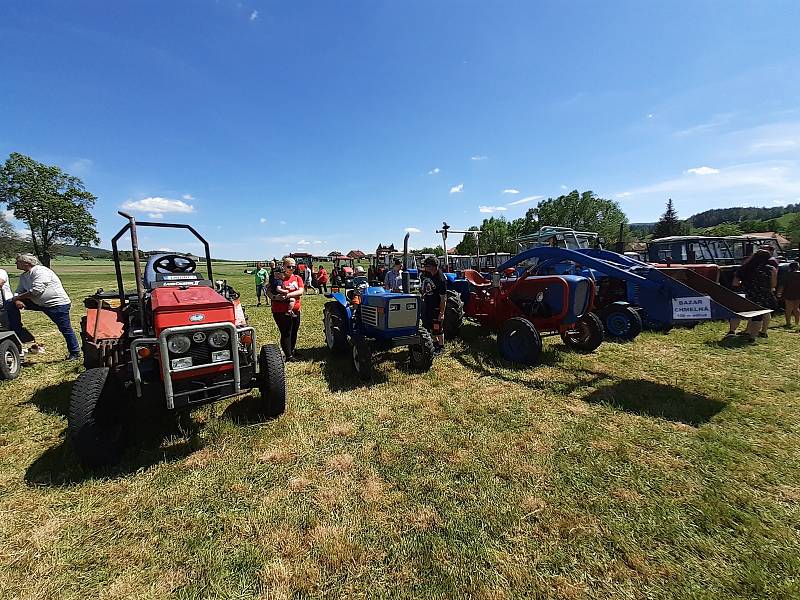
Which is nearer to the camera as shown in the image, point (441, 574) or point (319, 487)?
point (441, 574)

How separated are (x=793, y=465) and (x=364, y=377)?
158 inches

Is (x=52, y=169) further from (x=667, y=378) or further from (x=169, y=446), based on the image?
(x=667, y=378)

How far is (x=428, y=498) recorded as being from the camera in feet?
7.66

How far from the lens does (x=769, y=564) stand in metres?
1.76

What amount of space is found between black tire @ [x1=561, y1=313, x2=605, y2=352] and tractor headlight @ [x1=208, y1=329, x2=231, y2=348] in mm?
4728

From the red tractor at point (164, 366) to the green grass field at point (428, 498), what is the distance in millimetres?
329

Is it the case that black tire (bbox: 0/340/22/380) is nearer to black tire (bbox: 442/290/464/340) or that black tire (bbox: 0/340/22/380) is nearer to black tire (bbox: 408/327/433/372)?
black tire (bbox: 408/327/433/372)

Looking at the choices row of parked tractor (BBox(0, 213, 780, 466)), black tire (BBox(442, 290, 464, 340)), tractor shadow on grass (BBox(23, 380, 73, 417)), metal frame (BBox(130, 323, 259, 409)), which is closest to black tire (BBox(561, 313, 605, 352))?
row of parked tractor (BBox(0, 213, 780, 466))

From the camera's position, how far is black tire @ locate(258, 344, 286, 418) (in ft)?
10.9

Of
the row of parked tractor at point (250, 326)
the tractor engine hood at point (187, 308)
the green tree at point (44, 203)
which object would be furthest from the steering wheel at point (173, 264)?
the green tree at point (44, 203)

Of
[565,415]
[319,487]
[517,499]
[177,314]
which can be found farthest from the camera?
[565,415]

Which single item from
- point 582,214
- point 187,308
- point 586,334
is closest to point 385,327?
point 187,308

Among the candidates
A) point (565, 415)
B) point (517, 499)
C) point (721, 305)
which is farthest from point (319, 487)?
point (721, 305)

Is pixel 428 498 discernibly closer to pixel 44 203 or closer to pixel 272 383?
pixel 272 383
